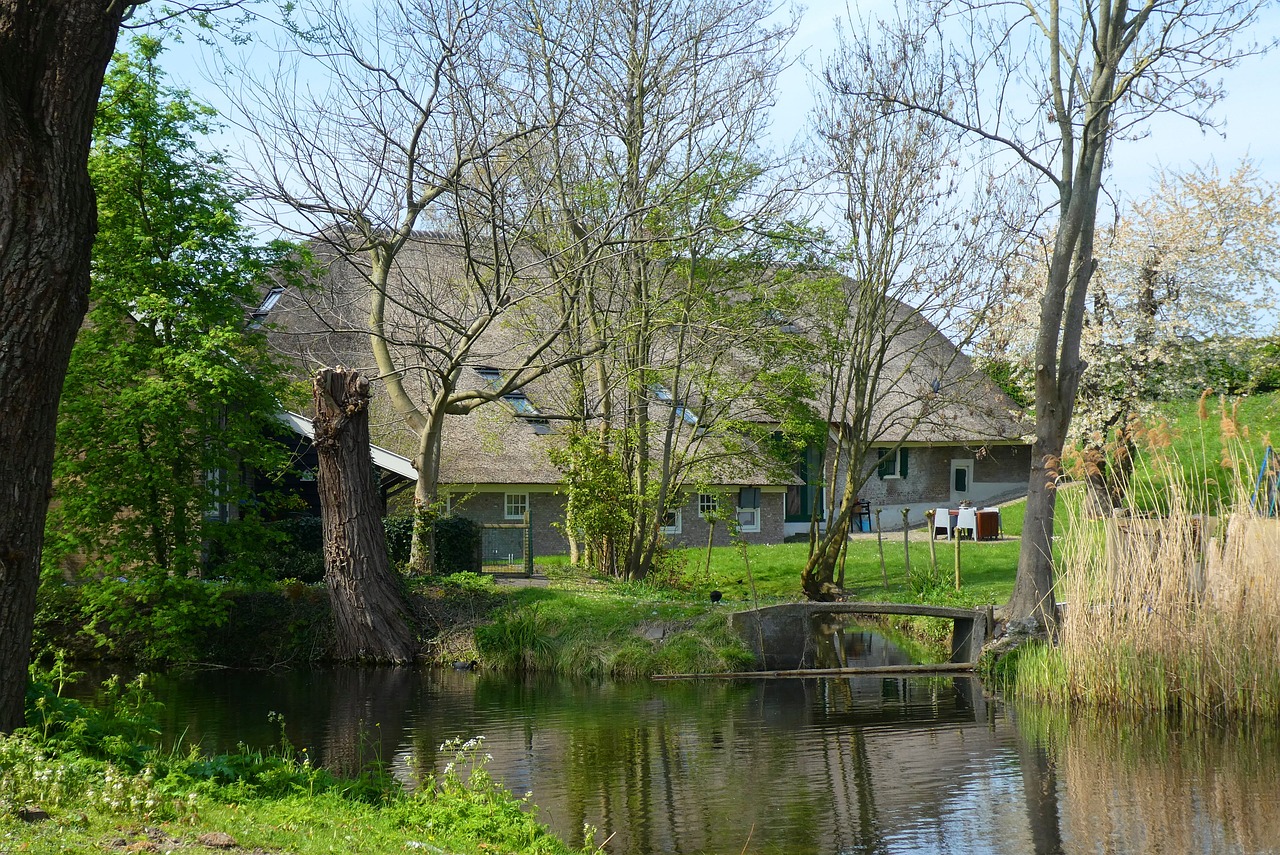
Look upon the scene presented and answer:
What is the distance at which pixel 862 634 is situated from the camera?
20.5 meters

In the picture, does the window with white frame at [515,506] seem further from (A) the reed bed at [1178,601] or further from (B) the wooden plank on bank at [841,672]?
(A) the reed bed at [1178,601]

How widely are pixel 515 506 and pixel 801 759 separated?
1776 centimetres

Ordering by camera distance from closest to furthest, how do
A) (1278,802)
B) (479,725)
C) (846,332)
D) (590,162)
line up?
(1278,802) < (479,725) < (590,162) < (846,332)

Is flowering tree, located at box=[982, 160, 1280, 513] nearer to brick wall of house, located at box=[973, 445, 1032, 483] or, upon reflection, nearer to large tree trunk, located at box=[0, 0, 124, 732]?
brick wall of house, located at box=[973, 445, 1032, 483]

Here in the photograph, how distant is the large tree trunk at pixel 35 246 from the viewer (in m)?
6.15

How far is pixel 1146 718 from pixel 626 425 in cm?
1129

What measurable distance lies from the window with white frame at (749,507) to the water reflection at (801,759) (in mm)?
15510

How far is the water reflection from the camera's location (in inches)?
311

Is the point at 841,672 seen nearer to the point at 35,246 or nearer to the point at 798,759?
the point at 798,759

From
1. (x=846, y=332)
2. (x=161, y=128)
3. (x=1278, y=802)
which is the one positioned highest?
(x=161, y=128)

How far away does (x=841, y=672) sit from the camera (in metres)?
15.4

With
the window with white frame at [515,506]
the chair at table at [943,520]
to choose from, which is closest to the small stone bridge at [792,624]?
the chair at table at [943,520]

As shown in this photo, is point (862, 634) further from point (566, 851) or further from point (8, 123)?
point (8, 123)

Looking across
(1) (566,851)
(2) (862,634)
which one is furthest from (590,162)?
(1) (566,851)
